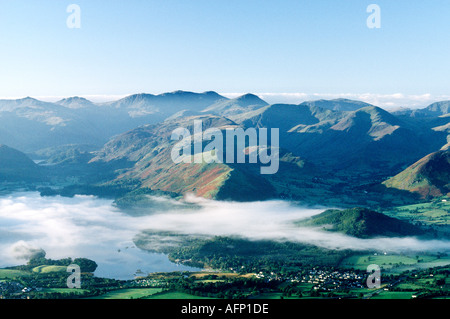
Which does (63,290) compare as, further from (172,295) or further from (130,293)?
(172,295)

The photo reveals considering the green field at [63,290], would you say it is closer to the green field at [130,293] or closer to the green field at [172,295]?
the green field at [130,293]

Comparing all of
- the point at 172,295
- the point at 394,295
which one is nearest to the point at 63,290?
the point at 172,295

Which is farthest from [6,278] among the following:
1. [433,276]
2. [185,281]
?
[433,276]

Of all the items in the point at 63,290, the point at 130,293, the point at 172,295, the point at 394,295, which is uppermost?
the point at 394,295

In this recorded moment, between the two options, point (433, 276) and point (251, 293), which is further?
point (433, 276)

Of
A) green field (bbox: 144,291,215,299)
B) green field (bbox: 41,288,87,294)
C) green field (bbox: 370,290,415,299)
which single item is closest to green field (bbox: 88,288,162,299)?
green field (bbox: 144,291,215,299)

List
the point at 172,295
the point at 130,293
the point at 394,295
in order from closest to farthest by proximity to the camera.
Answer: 1. the point at 394,295
2. the point at 172,295
3. the point at 130,293
